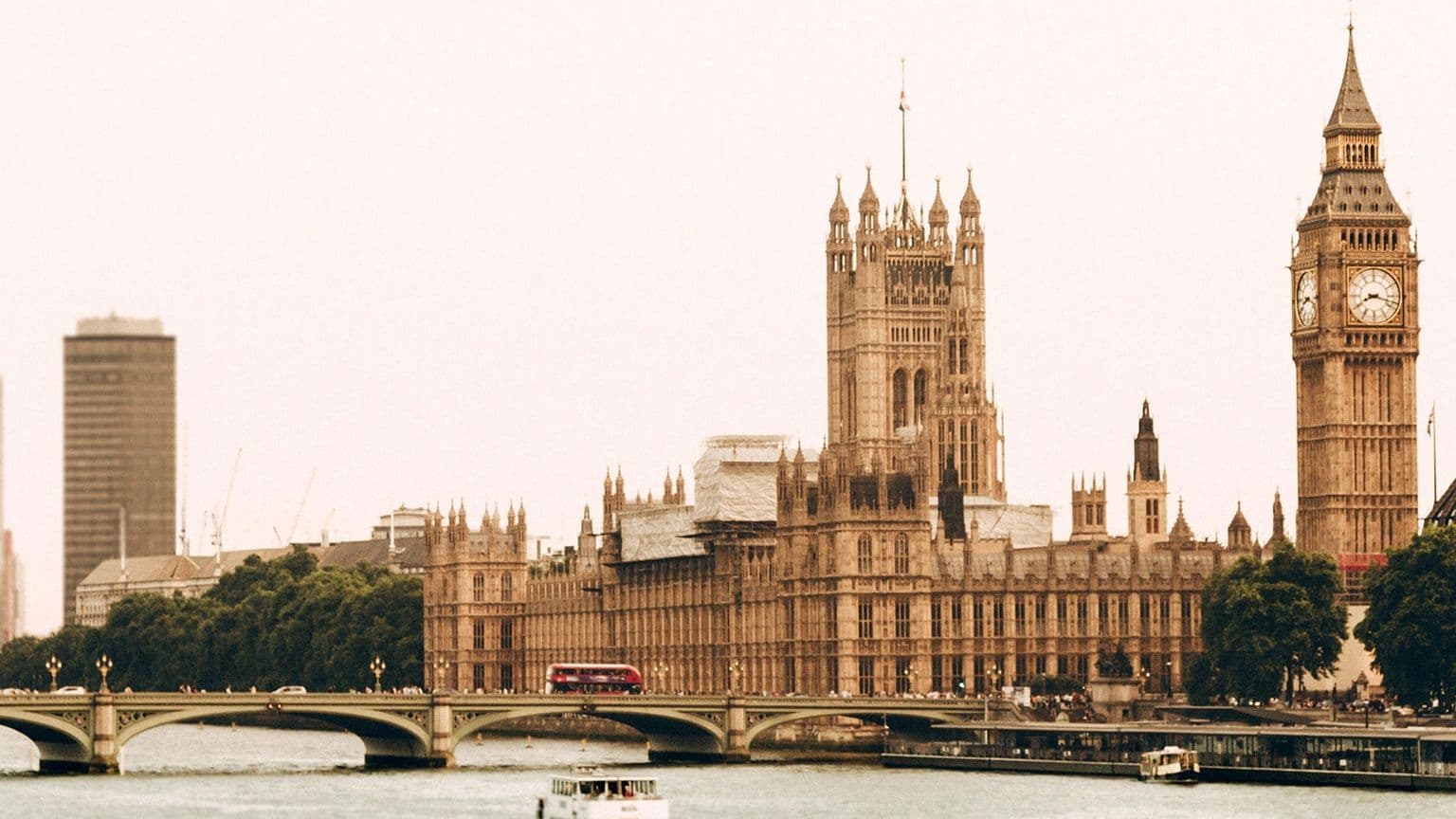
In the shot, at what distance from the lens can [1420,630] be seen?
545ft

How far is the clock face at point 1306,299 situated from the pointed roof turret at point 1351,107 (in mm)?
7097

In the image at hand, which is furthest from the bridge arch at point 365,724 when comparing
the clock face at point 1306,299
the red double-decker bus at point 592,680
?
the clock face at point 1306,299

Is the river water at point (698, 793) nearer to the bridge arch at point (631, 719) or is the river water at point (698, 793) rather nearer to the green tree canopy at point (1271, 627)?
the bridge arch at point (631, 719)

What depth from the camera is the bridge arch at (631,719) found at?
15850 centimetres

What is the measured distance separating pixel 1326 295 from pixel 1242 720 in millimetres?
33604

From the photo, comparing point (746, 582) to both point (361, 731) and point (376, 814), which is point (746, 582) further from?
point (376, 814)

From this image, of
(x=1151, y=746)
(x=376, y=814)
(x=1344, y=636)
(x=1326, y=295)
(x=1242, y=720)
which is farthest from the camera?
(x=1326, y=295)

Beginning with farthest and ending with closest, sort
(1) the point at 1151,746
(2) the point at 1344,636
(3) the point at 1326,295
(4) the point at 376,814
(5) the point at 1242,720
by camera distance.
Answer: (3) the point at 1326,295 → (2) the point at 1344,636 → (5) the point at 1242,720 → (1) the point at 1151,746 → (4) the point at 376,814

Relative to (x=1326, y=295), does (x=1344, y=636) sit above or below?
below

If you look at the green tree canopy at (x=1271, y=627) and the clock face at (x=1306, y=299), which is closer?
the green tree canopy at (x=1271, y=627)

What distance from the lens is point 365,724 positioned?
163250 mm

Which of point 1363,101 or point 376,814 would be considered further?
point 1363,101

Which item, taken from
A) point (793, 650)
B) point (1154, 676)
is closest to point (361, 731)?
point (793, 650)

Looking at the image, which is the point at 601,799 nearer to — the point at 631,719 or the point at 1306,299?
the point at 631,719
